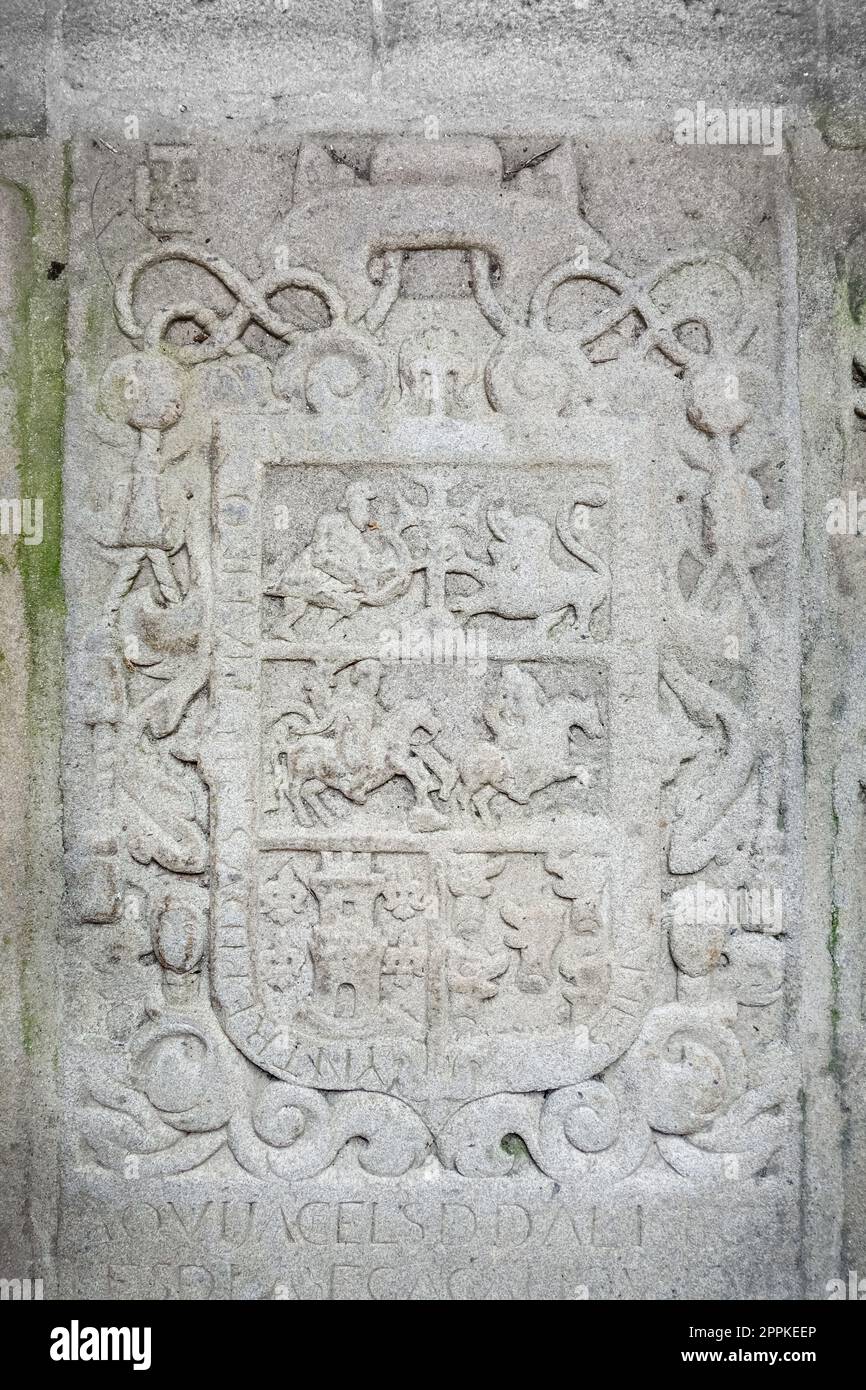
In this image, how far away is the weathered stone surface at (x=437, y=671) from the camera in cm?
259

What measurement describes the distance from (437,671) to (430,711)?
9cm

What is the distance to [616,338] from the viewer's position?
2.72 meters

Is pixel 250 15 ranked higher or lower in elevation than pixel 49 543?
higher

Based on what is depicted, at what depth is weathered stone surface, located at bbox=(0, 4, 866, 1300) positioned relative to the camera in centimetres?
259

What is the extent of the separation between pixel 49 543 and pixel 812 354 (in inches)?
71.3

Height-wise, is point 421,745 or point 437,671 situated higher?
point 437,671

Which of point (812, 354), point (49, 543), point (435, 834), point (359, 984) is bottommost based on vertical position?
point (359, 984)

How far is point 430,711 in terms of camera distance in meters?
2.64

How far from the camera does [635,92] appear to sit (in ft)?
8.91

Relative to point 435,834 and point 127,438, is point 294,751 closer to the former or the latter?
point 435,834

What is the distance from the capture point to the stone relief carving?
2.60m

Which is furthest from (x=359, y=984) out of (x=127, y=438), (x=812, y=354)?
(x=812, y=354)

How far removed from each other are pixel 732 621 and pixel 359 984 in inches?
46.1

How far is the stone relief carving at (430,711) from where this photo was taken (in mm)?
2602
